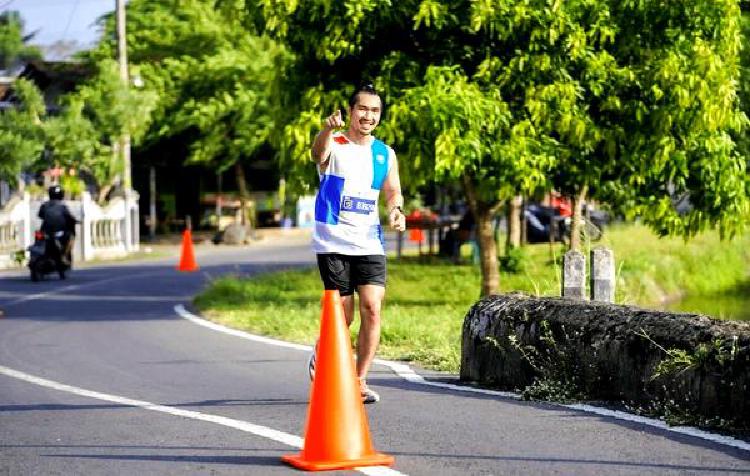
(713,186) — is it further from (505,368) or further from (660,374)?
(660,374)

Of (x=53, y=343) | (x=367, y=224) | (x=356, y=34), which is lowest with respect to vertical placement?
(x=53, y=343)

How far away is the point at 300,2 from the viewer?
746 inches

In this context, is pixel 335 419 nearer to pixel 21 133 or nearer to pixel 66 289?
pixel 66 289

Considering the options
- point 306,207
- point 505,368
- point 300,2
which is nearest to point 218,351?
point 505,368

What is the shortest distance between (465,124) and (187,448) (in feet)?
35.8

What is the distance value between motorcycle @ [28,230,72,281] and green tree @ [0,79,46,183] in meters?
13.3

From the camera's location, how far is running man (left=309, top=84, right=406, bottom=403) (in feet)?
30.8

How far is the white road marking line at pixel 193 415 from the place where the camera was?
286 inches

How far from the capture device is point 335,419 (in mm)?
7344

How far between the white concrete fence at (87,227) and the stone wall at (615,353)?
24.5m

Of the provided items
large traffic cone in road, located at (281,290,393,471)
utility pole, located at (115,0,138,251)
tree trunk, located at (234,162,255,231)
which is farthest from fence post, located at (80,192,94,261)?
large traffic cone in road, located at (281,290,393,471)

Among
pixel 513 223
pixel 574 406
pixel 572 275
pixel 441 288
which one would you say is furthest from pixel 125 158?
pixel 574 406

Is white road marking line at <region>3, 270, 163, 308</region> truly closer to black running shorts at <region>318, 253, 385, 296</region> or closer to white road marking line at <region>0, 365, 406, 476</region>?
white road marking line at <region>0, 365, 406, 476</region>

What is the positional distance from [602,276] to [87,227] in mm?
26747
